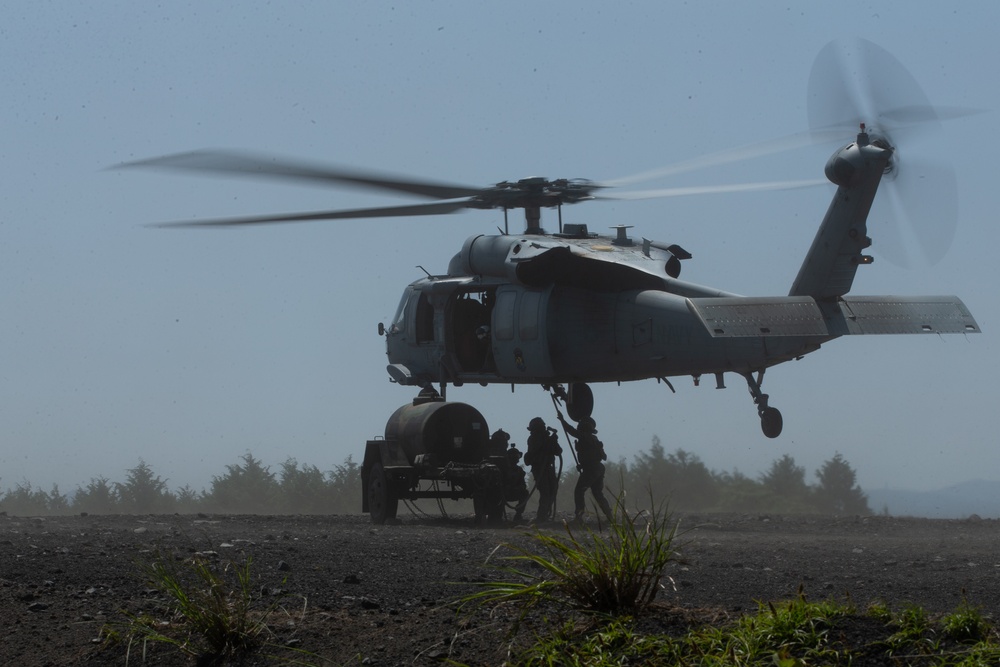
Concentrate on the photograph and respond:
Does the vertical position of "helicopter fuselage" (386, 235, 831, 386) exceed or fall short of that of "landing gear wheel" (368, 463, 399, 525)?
it exceeds it

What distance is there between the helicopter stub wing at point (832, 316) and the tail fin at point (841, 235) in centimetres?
24

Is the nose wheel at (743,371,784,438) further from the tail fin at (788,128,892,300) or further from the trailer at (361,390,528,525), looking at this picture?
the trailer at (361,390,528,525)

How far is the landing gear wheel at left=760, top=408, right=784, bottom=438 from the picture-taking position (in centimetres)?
1422

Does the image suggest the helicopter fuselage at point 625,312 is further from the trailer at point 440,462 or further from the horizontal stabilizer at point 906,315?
the trailer at point 440,462

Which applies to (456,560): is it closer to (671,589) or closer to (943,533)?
(671,589)

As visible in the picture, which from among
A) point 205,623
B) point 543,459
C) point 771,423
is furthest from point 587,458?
point 205,623

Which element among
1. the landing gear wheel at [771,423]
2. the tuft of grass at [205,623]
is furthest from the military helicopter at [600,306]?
the tuft of grass at [205,623]

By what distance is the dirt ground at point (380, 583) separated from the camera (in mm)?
5926

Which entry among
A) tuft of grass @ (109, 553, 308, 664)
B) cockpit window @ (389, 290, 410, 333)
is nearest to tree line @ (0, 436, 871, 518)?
cockpit window @ (389, 290, 410, 333)

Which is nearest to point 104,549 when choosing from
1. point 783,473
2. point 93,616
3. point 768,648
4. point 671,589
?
point 93,616

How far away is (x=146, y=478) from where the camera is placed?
88.3ft

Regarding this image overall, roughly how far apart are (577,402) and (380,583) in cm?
1024

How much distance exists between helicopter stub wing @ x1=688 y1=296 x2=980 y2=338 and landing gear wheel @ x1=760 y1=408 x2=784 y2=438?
105cm

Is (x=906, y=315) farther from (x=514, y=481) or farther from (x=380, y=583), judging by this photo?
(x=380, y=583)
